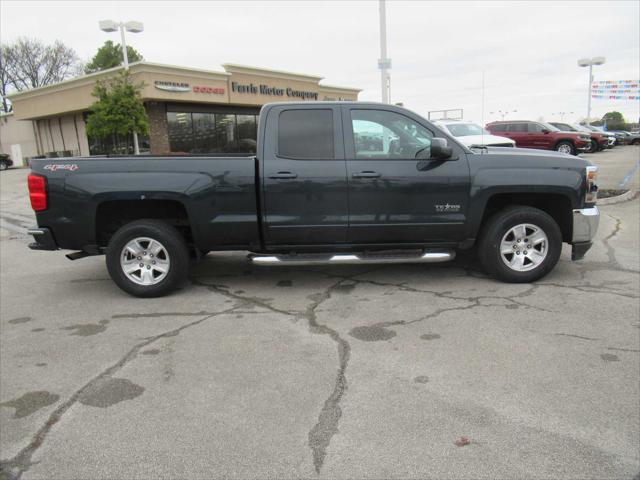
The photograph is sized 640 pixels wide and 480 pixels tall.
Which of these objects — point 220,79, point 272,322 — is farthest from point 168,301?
point 220,79

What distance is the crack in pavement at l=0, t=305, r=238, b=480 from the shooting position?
2680 millimetres

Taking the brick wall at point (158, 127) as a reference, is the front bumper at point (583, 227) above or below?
below

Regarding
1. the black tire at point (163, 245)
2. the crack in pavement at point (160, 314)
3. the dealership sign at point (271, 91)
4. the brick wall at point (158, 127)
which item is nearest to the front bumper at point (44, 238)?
the black tire at point (163, 245)

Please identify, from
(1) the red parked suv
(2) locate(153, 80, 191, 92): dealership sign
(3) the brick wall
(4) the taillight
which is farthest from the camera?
(3) the brick wall

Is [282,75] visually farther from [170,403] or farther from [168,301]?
[170,403]

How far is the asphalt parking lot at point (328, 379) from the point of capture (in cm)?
271

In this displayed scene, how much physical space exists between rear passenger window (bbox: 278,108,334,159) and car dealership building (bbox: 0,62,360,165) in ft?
67.0

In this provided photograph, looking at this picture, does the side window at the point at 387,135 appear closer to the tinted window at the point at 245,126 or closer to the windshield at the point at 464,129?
the windshield at the point at 464,129

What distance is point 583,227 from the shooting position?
560 centimetres

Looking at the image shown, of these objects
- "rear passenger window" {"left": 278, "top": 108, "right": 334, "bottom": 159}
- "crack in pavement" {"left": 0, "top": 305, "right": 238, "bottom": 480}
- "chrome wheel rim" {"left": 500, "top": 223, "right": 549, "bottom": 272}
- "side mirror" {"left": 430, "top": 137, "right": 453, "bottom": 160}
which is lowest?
"crack in pavement" {"left": 0, "top": 305, "right": 238, "bottom": 480}

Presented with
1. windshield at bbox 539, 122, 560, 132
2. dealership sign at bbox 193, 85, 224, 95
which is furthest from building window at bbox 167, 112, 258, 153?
windshield at bbox 539, 122, 560, 132

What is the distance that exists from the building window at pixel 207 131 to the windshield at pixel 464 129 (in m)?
13.9

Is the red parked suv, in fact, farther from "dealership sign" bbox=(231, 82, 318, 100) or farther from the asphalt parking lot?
the asphalt parking lot

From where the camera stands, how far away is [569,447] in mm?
2752
